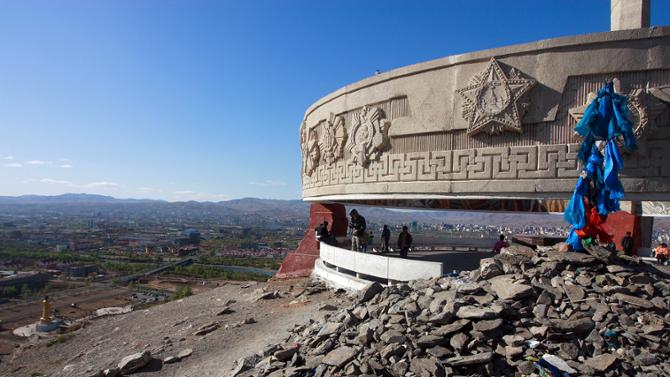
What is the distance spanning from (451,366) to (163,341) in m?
5.95

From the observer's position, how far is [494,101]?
8.44 metres

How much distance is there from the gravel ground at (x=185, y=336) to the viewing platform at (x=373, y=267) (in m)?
0.57

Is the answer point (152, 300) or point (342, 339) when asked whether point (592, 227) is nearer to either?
point (342, 339)

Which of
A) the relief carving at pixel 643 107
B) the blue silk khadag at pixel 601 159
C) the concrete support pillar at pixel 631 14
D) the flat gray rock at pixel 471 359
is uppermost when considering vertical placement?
the concrete support pillar at pixel 631 14

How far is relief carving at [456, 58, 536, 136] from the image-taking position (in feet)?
27.1

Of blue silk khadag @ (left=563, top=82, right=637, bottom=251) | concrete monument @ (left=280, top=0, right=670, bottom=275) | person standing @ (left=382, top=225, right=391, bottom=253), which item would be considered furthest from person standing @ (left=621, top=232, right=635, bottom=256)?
person standing @ (left=382, top=225, right=391, bottom=253)

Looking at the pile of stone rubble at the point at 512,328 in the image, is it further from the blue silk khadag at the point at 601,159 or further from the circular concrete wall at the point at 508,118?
the circular concrete wall at the point at 508,118

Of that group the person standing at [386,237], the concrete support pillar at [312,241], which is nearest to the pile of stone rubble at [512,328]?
the person standing at [386,237]

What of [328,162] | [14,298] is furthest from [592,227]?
[14,298]

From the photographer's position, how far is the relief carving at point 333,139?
11.5 metres

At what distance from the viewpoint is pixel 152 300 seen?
36.4 meters

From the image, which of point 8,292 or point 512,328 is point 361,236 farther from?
point 8,292

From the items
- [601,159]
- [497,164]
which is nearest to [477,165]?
[497,164]

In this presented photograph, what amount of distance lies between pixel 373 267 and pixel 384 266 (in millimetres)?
→ 367
